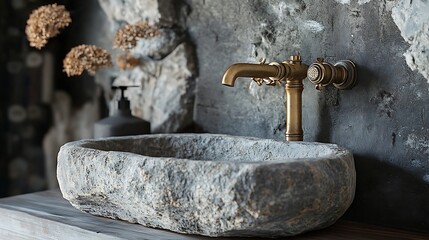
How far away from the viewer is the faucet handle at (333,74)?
130 cm

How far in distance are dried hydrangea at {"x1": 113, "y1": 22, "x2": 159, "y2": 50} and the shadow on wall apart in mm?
645

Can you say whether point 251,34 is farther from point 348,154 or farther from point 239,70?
point 348,154

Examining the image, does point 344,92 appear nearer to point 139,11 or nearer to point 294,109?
point 294,109

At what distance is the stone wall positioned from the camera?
4.10ft

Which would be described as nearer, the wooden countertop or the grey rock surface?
the wooden countertop

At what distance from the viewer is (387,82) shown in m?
1.29

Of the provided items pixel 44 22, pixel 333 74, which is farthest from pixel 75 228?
pixel 44 22

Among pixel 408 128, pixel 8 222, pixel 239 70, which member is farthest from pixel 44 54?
pixel 408 128

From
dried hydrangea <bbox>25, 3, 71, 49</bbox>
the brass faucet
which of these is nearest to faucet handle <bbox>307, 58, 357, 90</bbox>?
the brass faucet

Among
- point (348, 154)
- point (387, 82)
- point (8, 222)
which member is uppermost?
point (387, 82)

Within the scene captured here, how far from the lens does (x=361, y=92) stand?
1.33 meters

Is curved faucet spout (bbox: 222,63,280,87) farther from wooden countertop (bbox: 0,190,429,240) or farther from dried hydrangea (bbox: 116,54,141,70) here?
dried hydrangea (bbox: 116,54,141,70)

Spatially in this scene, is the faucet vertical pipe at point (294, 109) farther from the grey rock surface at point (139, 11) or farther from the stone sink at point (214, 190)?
the grey rock surface at point (139, 11)

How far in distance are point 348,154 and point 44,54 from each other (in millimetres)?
1084
